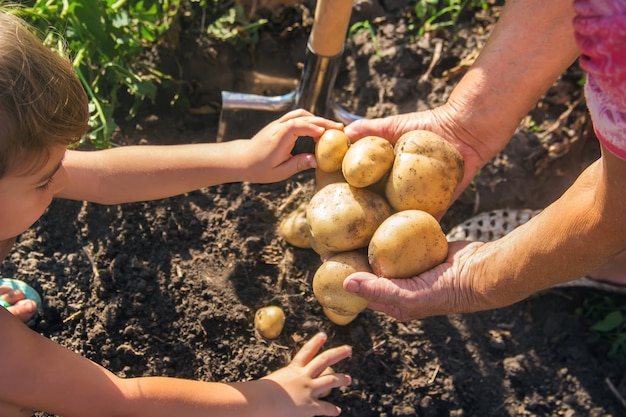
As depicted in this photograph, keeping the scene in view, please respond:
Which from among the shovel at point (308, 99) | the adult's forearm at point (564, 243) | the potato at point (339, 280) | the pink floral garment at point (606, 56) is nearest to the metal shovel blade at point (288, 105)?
the shovel at point (308, 99)

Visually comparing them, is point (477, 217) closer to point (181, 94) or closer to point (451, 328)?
point (451, 328)

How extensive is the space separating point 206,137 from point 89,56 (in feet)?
1.83

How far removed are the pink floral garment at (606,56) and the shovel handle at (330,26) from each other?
116cm

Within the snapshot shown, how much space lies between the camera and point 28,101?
1.33 metres

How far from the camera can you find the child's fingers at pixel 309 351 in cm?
198

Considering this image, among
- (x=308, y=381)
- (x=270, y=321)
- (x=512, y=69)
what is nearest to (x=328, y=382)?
(x=308, y=381)

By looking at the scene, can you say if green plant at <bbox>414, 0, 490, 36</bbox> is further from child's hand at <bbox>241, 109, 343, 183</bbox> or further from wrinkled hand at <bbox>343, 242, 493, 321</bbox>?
wrinkled hand at <bbox>343, 242, 493, 321</bbox>

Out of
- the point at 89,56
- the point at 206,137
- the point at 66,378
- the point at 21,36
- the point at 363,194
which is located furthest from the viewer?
the point at 206,137

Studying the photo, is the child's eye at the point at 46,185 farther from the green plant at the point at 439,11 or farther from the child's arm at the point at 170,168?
the green plant at the point at 439,11

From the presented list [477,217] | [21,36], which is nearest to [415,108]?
[477,217]

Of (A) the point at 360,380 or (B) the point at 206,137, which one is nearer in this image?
(A) the point at 360,380

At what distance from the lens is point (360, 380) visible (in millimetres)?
2045

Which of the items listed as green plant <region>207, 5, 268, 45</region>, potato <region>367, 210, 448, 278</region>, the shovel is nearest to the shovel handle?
the shovel

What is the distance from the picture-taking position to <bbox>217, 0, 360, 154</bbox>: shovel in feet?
7.14
